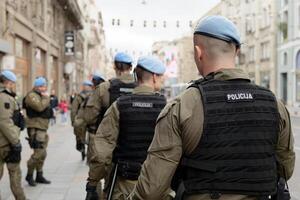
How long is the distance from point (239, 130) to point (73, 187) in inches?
261

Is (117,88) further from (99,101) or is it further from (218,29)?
(218,29)

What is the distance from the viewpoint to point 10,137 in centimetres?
649

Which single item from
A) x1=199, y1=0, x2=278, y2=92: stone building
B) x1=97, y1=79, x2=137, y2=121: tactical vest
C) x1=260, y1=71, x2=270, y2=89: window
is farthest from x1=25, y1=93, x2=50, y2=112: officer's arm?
x1=260, y1=71, x2=270, y2=89: window

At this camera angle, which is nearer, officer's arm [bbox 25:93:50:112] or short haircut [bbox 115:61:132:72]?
short haircut [bbox 115:61:132:72]

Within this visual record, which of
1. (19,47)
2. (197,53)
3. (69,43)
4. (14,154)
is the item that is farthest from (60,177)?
(69,43)

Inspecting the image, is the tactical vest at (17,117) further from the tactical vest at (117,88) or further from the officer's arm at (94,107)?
the tactical vest at (117,88)

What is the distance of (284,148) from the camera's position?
9.17 feet

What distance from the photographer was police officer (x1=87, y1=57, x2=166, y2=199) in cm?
423

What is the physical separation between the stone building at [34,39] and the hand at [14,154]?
10.6 m

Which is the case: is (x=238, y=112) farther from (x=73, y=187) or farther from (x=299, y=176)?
(x=299, y=176)

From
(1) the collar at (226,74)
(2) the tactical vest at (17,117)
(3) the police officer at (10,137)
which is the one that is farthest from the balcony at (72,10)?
(1) the collar at (226,74)

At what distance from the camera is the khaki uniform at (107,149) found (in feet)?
13.3

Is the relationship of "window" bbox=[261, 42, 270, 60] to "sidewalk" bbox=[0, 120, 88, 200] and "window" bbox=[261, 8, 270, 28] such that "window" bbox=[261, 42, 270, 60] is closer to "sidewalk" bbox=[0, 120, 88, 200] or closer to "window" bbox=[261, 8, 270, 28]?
"window" bbox=[261, 8, 270, 28]

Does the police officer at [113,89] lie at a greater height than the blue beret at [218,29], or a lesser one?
lesser
